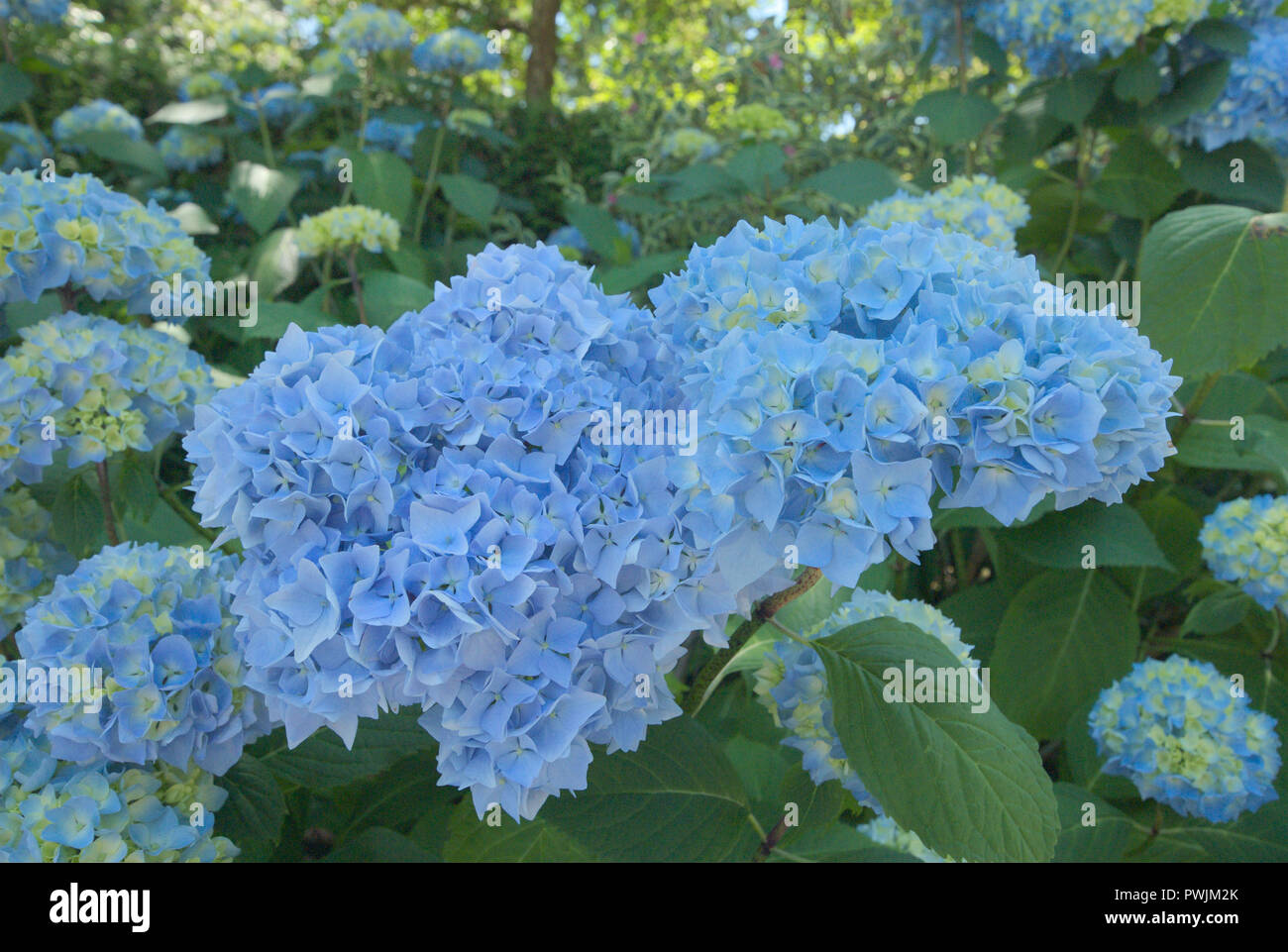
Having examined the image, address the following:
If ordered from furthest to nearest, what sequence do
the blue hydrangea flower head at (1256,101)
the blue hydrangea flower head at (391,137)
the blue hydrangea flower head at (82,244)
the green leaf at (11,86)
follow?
1. the blue hydrangea flower head at (391,137)
2. the green leaf at (11,86)
3. the blue hydrangea flower head at (1256,101)
4. the blue hydrangea flower head at (82,244)

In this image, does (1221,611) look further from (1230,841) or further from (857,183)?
(857,183)

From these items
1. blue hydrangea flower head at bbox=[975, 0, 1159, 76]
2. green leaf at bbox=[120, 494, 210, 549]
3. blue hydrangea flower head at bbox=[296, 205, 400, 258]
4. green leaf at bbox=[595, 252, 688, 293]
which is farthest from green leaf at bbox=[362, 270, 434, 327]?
blue hydrangea flower head at bbox=[975, 0, 1159, 76]

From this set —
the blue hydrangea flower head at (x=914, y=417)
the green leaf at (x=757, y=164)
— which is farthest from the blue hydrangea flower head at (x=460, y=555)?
the green leaf at (x=757, y=164)

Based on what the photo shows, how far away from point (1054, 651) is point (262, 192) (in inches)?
94.5

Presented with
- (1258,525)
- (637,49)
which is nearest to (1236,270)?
(1258,525)

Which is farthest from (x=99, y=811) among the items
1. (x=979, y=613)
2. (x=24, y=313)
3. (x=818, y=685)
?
(x=979, y=613)

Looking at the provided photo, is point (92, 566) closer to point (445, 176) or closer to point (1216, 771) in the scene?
point (1216, 771)

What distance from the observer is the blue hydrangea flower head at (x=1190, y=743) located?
1309 mm

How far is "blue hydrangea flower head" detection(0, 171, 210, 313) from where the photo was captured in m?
1.18

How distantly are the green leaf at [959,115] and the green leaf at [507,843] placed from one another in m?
1.89

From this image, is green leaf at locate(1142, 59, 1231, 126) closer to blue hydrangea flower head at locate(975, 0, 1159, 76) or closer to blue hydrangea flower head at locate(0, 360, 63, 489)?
blue hydrangea flower head at locate(975, 0, 1159, 76)

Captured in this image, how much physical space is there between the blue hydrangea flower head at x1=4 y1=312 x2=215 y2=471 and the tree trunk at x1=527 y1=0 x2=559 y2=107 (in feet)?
12.6

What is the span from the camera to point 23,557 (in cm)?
118

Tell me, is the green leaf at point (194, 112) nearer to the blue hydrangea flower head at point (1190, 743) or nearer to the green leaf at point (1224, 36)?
the green leaf at point (1224, 36)
